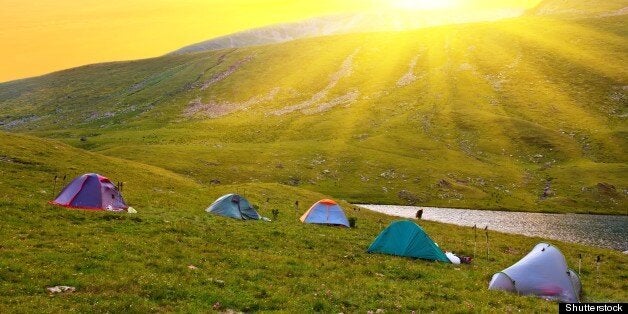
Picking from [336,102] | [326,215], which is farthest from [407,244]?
[336,102]

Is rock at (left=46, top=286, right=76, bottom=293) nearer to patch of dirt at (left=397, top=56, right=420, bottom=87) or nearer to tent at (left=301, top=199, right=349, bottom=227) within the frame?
tent at (left=301, top=199, right=349, bottom=227)

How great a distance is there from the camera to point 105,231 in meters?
27.7

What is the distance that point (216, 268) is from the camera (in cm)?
2325

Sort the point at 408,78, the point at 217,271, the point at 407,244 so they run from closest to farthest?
the point at 217,271, the point at 407,244, the point at 408,78

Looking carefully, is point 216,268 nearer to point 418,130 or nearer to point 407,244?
point 407,244

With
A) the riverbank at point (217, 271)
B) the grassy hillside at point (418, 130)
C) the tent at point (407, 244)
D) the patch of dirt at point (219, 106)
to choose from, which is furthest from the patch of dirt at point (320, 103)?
the tent at point (407, 244)

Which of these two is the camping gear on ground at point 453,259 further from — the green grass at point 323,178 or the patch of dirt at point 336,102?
the patch of dirt at point 336,102

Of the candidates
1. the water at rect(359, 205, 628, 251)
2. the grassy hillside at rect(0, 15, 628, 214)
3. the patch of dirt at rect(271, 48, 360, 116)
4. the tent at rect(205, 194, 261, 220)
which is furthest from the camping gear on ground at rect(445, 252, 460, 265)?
the patch of dirt at rect(271, 48, 360, 116)

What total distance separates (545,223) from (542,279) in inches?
2378

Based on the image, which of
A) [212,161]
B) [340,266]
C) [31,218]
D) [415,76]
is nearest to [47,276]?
[31,218]

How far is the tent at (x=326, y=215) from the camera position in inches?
1715

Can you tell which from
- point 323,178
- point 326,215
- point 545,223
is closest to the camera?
point 326,215

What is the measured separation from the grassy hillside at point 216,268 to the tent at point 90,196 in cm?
272

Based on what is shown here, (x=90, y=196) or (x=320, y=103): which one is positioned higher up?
(x=90, y=196)
